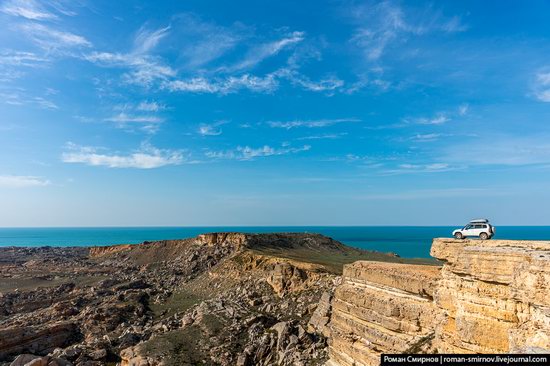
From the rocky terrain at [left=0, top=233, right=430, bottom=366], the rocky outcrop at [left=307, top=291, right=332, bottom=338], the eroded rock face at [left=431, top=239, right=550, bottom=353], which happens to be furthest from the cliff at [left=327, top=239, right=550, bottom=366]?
the rocky terrain at [left=0, top=233, right=430, bottom=366]

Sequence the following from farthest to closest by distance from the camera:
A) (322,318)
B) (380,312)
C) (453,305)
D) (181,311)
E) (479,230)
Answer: (181,311) → (322,318) → (380,312) → (479,230) → (453,305)

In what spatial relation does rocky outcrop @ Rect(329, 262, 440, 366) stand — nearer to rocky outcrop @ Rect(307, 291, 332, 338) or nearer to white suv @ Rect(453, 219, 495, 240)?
white suv @ Rect(453, 219, 495, 240)

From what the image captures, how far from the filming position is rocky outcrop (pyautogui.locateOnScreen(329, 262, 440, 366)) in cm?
1925

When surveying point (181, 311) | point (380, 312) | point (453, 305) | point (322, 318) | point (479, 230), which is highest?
point (479, 230)

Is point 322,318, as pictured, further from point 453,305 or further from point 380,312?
point 453,305

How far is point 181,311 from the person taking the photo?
1795 inches

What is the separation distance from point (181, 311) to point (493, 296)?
128ft

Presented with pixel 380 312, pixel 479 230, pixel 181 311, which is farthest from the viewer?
pixel 181 311

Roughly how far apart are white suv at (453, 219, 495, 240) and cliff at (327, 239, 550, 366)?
9.27 ft

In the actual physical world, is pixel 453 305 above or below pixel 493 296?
below

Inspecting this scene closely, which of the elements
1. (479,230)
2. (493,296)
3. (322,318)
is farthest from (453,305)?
(322,318)

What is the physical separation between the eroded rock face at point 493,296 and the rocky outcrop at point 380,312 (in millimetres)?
1545

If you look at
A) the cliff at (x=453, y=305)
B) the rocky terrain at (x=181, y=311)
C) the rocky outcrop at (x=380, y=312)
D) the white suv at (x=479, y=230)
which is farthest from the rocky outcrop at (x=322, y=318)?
the white suv at (x=479, y=230)

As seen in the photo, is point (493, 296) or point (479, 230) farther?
point (479, 230)
